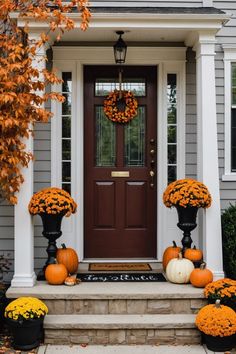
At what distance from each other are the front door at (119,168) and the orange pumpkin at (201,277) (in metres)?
1.25

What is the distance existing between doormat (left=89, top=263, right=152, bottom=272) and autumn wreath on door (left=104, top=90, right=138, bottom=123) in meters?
1.85

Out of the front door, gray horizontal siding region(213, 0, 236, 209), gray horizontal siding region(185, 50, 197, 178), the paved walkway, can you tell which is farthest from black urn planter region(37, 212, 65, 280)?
gray horizontal siding region(213, 0, 236, 209)

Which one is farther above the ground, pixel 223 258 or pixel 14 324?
pixel 223 258

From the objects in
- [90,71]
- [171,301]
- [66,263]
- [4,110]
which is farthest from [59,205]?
[90,71]

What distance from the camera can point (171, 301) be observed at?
5.28 m

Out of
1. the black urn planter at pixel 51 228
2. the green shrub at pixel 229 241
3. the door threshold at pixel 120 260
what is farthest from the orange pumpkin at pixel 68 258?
the green shrub at pixel 229 241

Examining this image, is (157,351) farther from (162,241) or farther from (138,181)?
(138,181)

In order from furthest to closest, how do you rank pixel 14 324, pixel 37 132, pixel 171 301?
1. pixel 37 132
2. pixel 171 301
3. pixel 14 324

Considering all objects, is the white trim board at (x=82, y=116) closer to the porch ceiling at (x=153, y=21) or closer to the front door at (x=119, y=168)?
the front door at (x=119, y=168)

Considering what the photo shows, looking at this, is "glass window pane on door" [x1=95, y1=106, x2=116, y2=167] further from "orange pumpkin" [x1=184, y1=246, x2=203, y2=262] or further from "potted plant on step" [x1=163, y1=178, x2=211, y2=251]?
"orange pumpkin" [x1=184, y1=246, x2=203, y2=262]

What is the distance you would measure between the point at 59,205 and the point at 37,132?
1.34 meters

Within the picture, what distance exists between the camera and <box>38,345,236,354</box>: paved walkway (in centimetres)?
486

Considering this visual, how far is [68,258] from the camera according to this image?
588cm

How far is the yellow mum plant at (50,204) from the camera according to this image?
5453 millimetres
